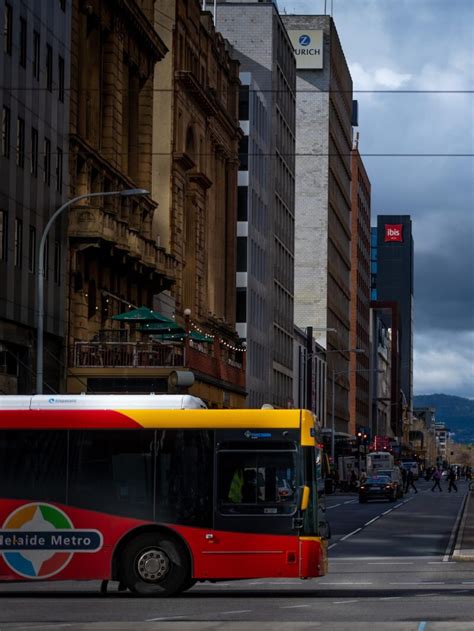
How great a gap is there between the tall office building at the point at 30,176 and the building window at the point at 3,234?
0.11 ft

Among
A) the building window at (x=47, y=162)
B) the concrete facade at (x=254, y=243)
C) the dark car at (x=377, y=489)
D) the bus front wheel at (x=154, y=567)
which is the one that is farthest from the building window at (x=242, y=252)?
the bus front wheel at (x=154, y=567)

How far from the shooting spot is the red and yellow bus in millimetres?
24219

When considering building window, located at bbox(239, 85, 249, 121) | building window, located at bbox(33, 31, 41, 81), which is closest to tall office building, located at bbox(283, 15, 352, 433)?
building window, located at bbox(239, 85, 249, 121)

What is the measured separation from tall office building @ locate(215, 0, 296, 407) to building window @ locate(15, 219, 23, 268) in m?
50.0

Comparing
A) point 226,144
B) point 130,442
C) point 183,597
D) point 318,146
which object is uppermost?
point 318,146

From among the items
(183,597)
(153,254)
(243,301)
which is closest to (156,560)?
(183,597)

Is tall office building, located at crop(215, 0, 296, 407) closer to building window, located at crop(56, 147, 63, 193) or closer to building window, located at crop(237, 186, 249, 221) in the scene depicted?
building window, located at crop(237, 186, 249, 221)

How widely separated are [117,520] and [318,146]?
420 feet

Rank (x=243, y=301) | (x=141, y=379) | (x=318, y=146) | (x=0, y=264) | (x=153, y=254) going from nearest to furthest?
(x=0, y=264)
(x=141, y=379)
(x=153, y=254)
(x=243, y=301)
(x=318, y=146)

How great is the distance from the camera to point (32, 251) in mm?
54312

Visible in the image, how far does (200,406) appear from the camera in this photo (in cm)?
2548

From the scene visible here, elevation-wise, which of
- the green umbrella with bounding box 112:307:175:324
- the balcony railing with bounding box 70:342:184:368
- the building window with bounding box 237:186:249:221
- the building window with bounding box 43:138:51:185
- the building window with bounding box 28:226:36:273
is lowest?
the balcony railing with bounding box 70:342:184:368

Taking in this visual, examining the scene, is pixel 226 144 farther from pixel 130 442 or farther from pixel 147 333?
pixel 130 442

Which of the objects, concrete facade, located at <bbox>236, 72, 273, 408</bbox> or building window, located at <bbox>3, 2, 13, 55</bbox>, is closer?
building window, located at <bbox>3, 2, 13, 55</bbox>
